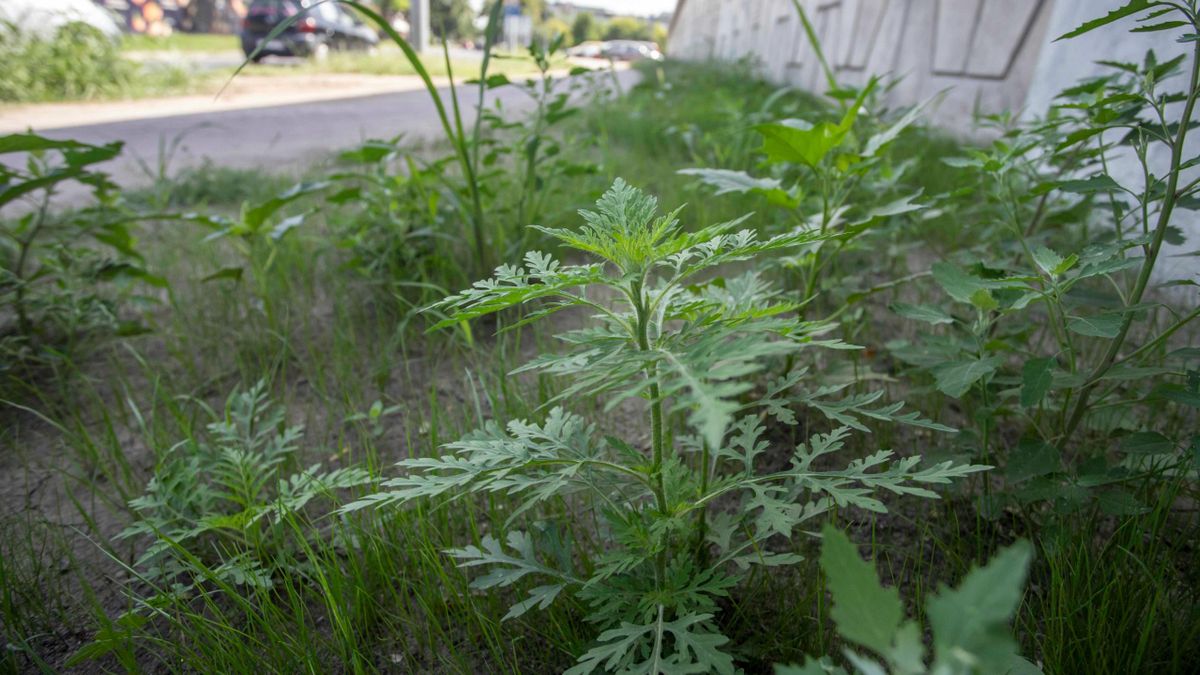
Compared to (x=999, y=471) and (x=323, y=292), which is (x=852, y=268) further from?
(x=323, y=292)

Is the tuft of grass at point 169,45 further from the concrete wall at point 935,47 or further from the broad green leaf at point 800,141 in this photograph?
the broad green leaf at point 800,141

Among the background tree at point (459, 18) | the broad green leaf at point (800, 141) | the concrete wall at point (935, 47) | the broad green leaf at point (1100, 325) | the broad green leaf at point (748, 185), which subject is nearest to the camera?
the broad green leaf at point (1100, 325)

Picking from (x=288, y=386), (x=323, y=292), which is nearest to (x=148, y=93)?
(x=323, y=292)

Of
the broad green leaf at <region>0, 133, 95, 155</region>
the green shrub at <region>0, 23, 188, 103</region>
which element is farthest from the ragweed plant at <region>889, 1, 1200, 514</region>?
the green shrub at <region>0, 23, 188, 103</region>

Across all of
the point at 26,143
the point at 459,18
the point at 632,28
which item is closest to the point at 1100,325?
the point at 26,143

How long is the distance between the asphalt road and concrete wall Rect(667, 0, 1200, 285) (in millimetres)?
2322

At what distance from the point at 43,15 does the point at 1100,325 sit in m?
12.5

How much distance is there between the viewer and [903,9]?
525 cm

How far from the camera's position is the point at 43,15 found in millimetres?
9273

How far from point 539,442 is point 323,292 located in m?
1.67

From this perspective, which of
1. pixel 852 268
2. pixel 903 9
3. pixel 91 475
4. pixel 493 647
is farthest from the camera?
pixel 903 9

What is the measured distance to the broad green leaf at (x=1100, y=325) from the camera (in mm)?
1002

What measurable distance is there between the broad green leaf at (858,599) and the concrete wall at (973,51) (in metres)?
0.98

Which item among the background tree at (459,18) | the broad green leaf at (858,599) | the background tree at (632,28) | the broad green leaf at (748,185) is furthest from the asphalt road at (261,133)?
the background tree at (632,28)
